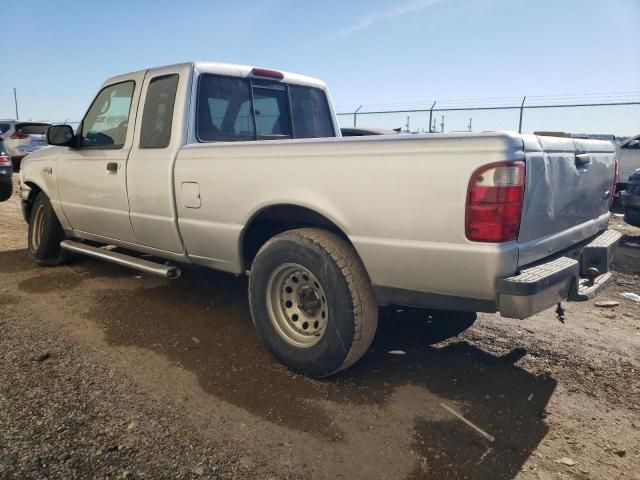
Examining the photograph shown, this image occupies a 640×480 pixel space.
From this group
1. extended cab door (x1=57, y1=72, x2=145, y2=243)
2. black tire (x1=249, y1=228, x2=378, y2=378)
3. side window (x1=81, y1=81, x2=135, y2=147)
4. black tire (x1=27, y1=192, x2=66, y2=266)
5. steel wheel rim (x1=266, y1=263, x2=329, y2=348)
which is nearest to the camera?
black tire (x1=249, y1=228, x2=378, y2=378)

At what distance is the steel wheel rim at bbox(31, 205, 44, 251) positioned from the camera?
222 inches

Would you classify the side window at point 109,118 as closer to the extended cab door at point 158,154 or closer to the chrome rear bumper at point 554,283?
the extended cab door at point 158,154

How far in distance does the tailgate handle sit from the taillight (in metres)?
0.76

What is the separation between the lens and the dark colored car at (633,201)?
7555mm

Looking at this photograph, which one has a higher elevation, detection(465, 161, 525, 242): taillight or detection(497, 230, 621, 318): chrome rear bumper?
detection(465, 161, 525, 242): taillight

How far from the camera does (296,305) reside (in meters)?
3.20

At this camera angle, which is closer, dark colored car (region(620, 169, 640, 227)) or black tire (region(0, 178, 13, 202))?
dark colored car (region(620, 169, 640, 227))

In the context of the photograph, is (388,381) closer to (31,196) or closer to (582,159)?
(582,159)

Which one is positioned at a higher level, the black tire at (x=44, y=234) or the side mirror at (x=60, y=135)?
the side mirror at (x=60, y=135)

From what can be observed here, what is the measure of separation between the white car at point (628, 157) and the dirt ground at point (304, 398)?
24.8ft

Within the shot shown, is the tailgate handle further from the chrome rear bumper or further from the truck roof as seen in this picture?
the truck roof

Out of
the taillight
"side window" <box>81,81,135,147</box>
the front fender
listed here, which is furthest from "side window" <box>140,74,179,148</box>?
the taillight

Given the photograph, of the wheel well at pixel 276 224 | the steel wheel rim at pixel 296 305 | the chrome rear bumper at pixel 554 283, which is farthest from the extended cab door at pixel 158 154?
the chrome rear bumper at pixel 554 283

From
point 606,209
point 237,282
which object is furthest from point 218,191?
point 606,209
